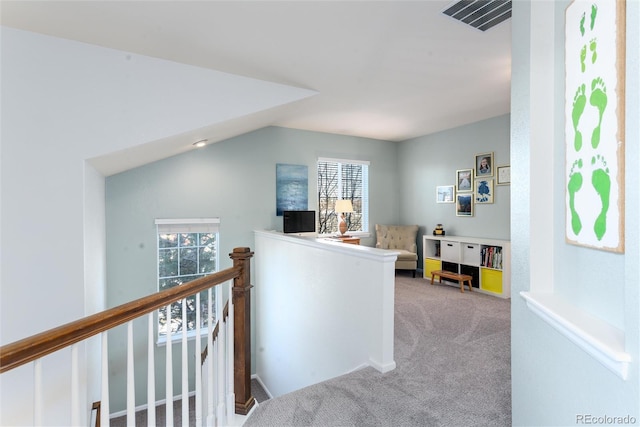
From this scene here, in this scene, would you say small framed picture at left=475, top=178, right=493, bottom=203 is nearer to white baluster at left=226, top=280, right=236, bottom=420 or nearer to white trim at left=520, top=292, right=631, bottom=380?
white trim at left=520, top=292, right=631, bottom=380

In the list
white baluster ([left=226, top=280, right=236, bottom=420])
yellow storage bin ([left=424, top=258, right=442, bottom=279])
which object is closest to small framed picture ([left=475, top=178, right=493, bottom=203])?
yellow storage bin ([left=424, top=258, right=442, bottom=279])

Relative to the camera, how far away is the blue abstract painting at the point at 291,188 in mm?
5281

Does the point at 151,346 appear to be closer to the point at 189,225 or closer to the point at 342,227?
the point at 189,225

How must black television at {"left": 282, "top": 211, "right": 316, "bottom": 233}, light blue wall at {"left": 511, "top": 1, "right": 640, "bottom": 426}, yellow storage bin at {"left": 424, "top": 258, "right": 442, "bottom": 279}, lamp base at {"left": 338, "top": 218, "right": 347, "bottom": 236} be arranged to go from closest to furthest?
light blue wall at {"left": 511, "top": 1, "right": 640, "bottom": 426}, black television at {"left": 282, "top": 211, "right": 316, "bottom": 233}, yellow storage bin at {"left": 424, "top": 258, "right": 442, "bottom": 279}, lamp base at {"left": 338, "top": 218, "right": 347, "bottom": 236}

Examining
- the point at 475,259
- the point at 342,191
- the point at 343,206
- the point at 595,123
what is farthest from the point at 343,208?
the point at 595,123

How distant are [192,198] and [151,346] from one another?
11.7 feet

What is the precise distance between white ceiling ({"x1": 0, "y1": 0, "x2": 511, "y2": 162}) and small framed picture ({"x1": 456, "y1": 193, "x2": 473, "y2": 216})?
189 centimetres

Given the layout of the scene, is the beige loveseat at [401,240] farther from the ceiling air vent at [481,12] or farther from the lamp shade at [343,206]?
the ceiling air vent at [481,12]

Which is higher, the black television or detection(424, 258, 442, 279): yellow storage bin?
the black television

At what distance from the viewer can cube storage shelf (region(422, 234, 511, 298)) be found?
14.5 ft

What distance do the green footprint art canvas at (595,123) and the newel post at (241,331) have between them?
1510 mm

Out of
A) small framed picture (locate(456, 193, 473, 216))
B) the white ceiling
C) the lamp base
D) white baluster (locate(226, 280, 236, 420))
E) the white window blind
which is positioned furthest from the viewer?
the lamp base

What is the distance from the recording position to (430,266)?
5.58m

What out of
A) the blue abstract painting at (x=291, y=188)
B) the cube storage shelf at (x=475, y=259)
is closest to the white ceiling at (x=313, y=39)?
the blue abstract painting at (x=291, y=188)
